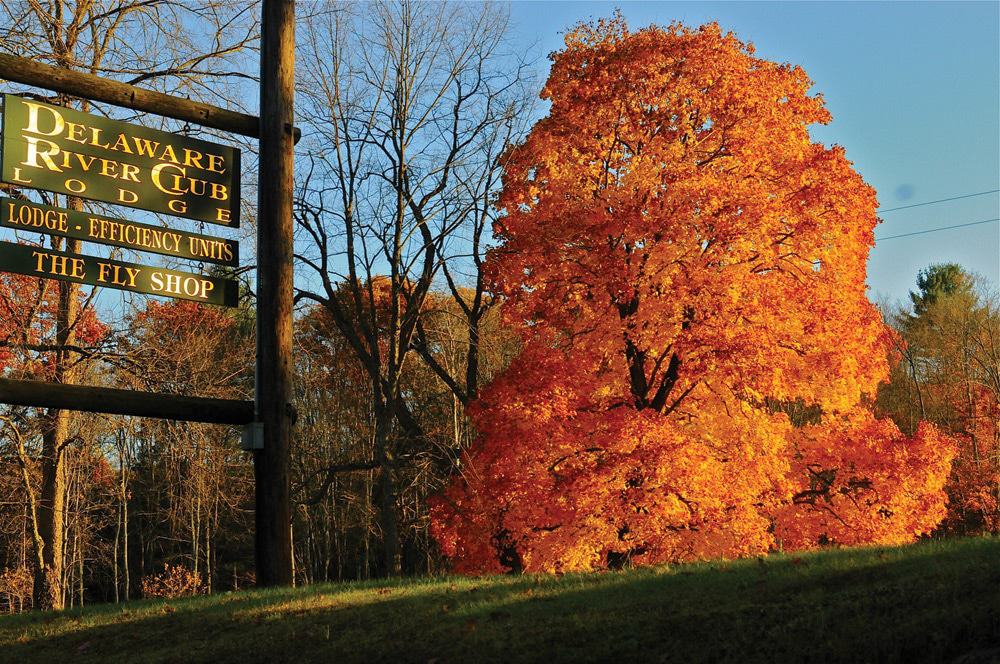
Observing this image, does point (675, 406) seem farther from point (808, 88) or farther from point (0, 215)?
point (0, 215)

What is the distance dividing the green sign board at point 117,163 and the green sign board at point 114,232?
0.25m

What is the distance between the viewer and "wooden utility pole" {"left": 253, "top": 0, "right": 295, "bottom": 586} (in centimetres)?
1246

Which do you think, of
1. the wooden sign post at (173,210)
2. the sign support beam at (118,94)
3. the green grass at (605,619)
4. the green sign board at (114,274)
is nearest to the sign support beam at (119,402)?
the wooden sign post at (173,210)

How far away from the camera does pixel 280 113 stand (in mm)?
13086

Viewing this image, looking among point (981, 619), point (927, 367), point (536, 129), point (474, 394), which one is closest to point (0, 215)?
point (981, 619)

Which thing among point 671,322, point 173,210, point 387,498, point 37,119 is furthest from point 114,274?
point 387,498

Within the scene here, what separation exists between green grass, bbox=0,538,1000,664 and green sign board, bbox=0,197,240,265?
432 centimetres

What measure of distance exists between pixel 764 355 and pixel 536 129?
727 cm

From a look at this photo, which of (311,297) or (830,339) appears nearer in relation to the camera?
(830,339)

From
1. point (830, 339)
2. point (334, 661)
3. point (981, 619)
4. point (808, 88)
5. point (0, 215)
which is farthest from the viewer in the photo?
point (808, 88)

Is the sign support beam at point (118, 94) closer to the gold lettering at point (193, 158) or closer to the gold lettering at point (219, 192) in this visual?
the gold lettering at point (193, 158)

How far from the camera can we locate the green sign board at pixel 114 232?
36.8 ft

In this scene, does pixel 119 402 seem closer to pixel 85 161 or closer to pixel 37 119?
pixel 85 161

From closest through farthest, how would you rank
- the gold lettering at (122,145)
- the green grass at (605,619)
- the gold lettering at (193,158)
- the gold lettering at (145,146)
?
the green grass at (605,619), the gold lettering at (122,145), the gold lettering at (145,146), the gold lettering at (193,158)
